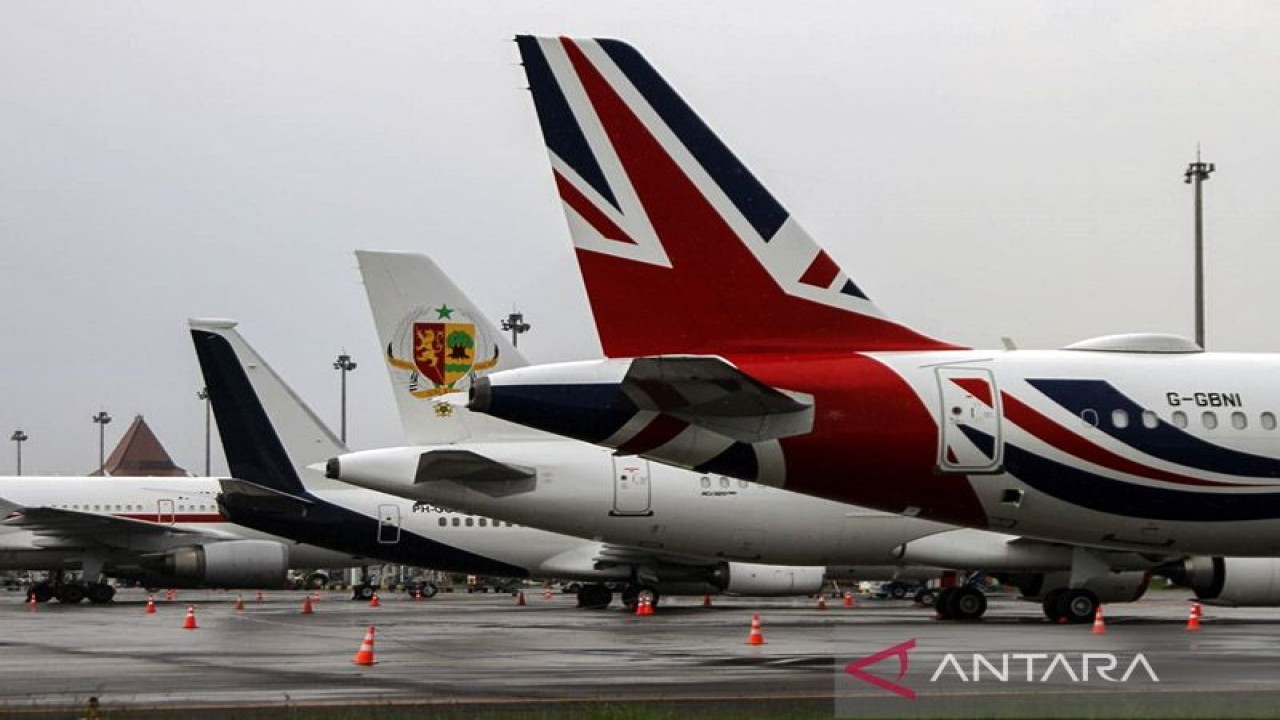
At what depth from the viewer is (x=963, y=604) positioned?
105 ft

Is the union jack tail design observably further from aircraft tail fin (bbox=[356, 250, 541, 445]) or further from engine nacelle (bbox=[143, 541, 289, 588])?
engine nacelle (bbox=[143, 541, 289, 588])

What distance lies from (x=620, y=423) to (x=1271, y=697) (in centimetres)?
771

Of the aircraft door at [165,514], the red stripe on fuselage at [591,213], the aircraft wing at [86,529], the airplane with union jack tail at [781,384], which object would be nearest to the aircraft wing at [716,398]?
the airplane with union jack tail at [781,384]

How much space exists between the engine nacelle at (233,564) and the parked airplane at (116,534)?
7 centimetres

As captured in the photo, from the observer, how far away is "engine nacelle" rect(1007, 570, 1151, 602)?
2944 cm

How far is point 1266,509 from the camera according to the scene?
2048 cm

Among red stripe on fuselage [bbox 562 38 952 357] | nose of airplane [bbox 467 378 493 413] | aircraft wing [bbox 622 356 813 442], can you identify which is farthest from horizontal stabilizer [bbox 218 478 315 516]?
aircraft wing [bbox 622 356 813 442]

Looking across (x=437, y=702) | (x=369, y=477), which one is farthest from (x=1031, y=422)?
(x=369, y=477)

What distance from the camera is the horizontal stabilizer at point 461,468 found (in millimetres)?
29500

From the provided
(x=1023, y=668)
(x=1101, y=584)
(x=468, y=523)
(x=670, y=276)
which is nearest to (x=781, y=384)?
(x=670, y=276)

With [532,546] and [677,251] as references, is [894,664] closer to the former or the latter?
[677,251]

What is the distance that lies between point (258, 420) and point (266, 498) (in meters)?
2.76

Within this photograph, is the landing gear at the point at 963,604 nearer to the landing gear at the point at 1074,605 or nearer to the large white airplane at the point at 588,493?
the large white airplane at the point at 588,493

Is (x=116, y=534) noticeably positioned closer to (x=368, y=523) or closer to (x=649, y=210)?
(x=368, y=523)
